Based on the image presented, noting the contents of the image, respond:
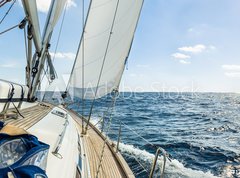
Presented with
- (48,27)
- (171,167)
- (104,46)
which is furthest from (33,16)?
(171,167)

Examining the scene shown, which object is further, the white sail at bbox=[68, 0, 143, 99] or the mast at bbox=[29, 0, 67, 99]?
the white sail at bbox=[68, 0, 143, 99]

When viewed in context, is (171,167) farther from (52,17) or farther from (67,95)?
(52,17)

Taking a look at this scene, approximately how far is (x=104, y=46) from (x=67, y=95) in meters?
1.35

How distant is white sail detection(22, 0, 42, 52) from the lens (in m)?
3.43

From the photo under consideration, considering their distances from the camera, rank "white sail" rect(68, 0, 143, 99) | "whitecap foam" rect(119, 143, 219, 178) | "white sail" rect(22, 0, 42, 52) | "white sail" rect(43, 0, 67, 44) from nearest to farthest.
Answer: "white sail" rect(22, 0, 42, 52) < "white sail" rect(43, 0, 67, 44) < "white sail" rect(68, 0, 143, 99) < "whitecap foam" rect(119, 143, 219, 178)

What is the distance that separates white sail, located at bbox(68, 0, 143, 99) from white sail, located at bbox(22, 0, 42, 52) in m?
1.01

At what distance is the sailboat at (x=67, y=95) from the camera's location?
74.9 inches

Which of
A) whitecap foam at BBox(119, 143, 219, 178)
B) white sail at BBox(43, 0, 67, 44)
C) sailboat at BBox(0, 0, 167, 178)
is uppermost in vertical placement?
white sail at BBox(43, 0, 67, 44)

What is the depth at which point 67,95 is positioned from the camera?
5.49 m

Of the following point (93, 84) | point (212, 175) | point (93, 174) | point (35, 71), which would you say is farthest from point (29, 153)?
point (212, 175)

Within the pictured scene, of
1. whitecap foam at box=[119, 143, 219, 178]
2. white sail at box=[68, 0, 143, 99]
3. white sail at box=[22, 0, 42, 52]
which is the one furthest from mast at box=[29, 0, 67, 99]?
whitecap foam at box=[119, 143, 219, 178]

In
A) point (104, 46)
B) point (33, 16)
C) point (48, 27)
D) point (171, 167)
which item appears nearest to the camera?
point (33, 16)

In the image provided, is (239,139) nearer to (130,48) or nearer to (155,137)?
(155,137)

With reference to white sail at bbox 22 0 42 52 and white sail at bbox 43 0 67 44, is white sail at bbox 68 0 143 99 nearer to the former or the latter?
white sail at bbox 43 0 67 44
